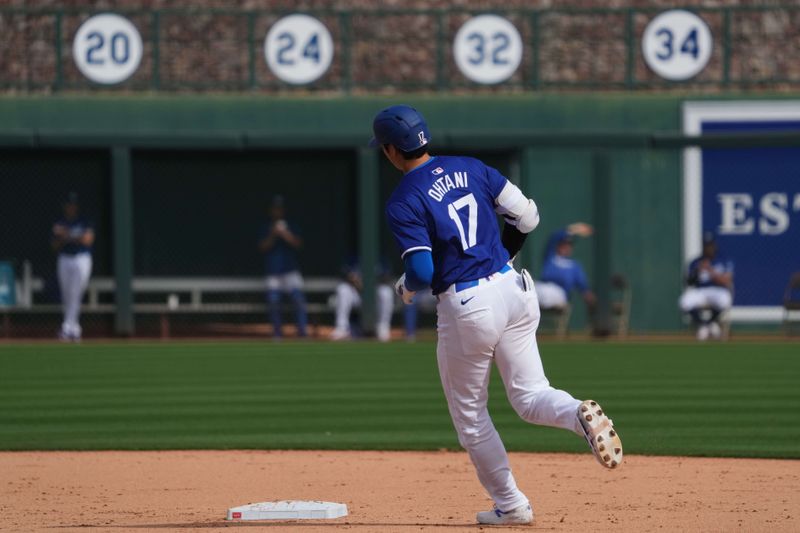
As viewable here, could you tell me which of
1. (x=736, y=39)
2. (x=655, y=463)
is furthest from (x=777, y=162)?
(x=655, y=463)

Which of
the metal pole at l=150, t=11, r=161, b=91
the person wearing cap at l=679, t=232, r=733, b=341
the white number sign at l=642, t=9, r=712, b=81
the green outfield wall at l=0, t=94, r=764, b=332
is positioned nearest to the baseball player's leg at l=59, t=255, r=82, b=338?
the green outfield wall at l=0, t=94, r=764, b=332

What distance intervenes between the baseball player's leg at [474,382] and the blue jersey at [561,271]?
40.1 ft

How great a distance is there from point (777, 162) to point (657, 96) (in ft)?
6.24

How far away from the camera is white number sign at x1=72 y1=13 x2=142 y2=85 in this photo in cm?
1905

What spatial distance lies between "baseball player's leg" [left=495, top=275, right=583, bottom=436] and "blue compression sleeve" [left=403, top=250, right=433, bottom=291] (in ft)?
1.00

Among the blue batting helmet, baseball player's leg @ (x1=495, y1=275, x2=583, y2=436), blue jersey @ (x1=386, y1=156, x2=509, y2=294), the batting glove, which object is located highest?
the blue batting helmet

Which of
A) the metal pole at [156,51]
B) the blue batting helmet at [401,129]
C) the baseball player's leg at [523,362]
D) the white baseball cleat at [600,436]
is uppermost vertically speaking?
the metal pole at [156,51]

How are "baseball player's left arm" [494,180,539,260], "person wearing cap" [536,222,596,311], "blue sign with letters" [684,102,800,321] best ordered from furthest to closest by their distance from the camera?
1. "blue sign with letters" [684,102,800,321]
2. "person wearing cap" [536,222,596,311]
3. "baseball player's left arm" [494,180,539,260]

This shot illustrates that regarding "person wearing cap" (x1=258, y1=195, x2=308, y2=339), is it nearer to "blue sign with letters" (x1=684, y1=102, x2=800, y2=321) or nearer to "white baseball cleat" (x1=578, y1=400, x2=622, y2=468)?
"blue sign with letters" (x1=684, y1=102, x2=800, y2=321)

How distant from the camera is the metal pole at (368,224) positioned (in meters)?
17.5

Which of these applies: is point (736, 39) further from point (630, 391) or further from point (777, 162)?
point (630, 391)

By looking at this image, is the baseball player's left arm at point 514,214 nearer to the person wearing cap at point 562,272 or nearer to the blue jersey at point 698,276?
the person wearing cap at point 562,272

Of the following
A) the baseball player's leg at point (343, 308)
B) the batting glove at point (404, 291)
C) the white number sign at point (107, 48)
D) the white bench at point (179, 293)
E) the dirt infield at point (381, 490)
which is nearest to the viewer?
the batting glove at point (404, 291)

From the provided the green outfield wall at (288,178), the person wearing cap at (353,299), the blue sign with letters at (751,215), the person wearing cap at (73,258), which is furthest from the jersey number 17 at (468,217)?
the blue sign with letters at (751,215)
